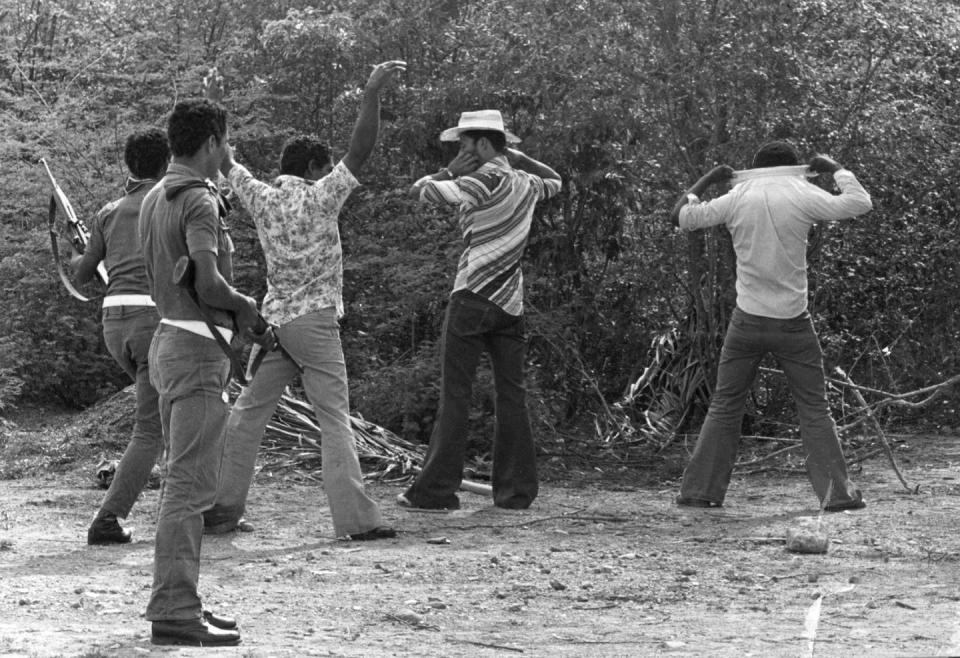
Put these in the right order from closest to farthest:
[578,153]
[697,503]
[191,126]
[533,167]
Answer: [191,126]
[697,503]
[533,167]
[578,153]

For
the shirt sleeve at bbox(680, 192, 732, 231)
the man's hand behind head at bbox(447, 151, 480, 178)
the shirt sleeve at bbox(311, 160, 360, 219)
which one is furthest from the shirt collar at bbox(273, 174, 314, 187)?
the shirt sleeve at bbox(680, 192, 732, 231)

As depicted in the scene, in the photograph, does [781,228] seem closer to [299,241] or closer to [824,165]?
[824,165]

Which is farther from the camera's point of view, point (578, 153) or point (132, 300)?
point (578, 153)

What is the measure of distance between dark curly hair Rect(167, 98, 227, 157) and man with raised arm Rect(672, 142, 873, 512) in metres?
3.84

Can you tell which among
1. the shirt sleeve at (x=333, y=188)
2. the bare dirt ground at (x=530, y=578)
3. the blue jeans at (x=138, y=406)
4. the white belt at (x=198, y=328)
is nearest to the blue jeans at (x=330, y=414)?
the bare dirt ground at (x=530, y=578)

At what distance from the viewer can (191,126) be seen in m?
5.59

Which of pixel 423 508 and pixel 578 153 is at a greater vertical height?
pixel 578 153

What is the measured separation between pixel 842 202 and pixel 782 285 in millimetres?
582

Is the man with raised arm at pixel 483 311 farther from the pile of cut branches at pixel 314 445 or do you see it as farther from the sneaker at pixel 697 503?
the pile of cut branches at pixel 314 445

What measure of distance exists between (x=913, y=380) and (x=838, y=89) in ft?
10.0

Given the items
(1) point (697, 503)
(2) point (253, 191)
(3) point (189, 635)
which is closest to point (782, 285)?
(1) point (697, 503)

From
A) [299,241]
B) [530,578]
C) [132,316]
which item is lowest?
[530,578]

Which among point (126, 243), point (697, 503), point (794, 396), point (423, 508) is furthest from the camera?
point (697, 503)

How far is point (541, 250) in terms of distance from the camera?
11609 millimetres
